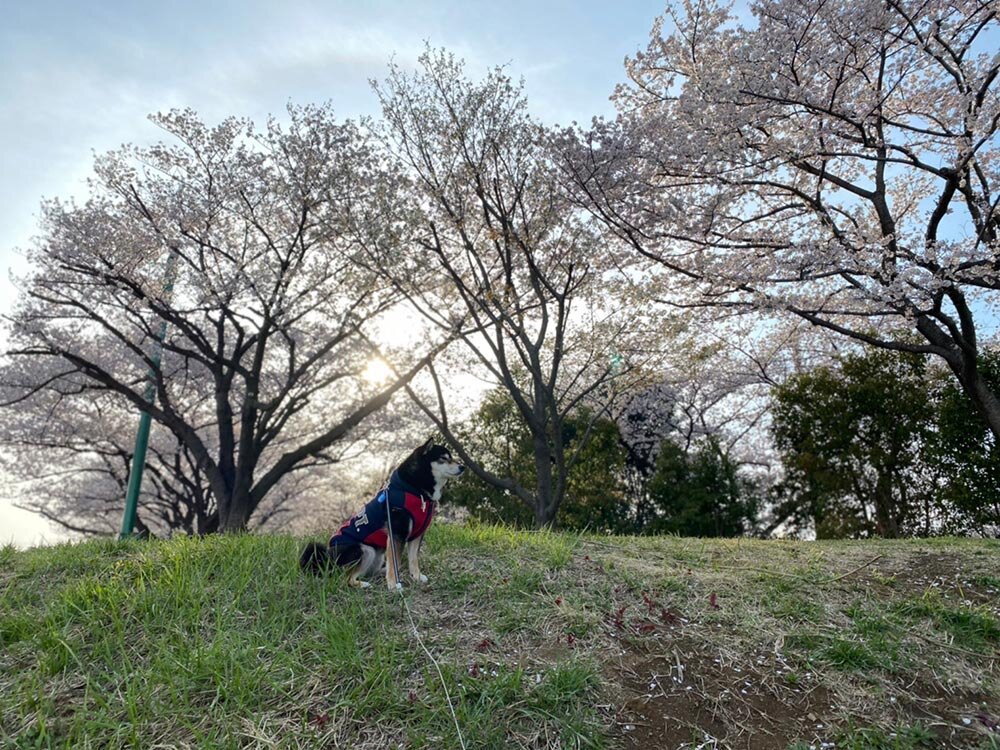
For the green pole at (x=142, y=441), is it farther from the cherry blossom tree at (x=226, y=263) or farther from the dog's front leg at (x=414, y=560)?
the dog's front leg at (x=414, y=560)

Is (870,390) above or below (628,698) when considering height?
above

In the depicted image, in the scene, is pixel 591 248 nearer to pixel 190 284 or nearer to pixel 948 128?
pixel 948 128

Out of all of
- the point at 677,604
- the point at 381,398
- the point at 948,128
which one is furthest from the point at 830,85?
the point at 381,398

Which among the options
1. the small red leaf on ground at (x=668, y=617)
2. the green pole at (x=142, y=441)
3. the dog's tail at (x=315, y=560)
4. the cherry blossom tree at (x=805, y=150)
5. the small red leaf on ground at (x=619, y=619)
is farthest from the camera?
the green pole at (x=142, y=441)

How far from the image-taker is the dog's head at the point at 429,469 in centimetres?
400

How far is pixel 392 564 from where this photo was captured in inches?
156

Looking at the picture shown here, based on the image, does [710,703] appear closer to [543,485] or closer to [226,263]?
[543,485]

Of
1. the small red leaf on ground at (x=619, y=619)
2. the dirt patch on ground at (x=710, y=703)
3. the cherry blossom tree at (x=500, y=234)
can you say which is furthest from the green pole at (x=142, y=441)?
the dirt patch on ground at (x=710, y=703)

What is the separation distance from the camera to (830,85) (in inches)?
317

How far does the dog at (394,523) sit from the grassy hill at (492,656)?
0.14 meters

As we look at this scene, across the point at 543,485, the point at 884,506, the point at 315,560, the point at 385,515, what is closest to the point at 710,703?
the point at 385,515

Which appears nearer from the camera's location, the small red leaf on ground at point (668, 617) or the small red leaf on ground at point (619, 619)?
the small red leaf on ground at point (619, 619)

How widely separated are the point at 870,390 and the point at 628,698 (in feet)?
34.6

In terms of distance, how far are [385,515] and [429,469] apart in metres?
0.39
